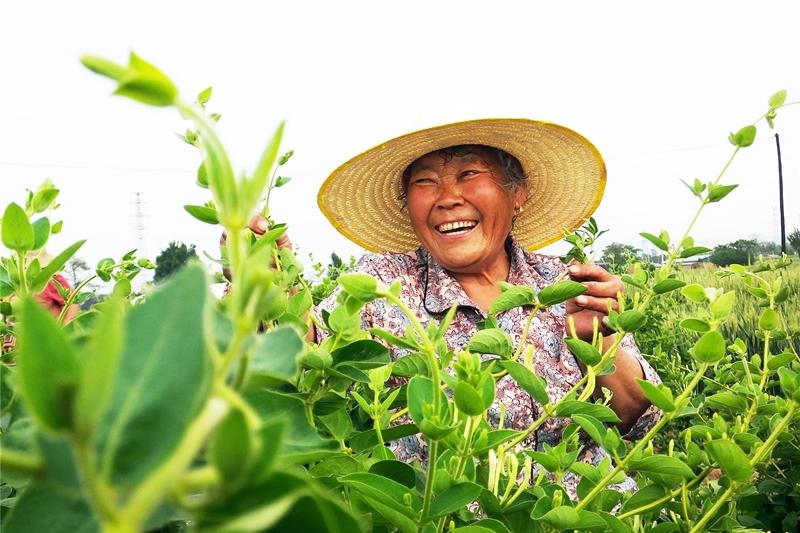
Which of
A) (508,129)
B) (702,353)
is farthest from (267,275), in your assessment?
(508,129)

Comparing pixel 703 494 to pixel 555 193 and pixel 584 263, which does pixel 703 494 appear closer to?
pixel 584 263

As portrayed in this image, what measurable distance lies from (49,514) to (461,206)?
213cm

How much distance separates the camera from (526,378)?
805mm

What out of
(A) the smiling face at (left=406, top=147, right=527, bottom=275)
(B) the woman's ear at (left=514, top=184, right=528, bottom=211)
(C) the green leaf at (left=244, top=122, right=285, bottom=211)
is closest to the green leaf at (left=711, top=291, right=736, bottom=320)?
(C) the green leaf at (left=244, top=122, right=285, bottom=211)

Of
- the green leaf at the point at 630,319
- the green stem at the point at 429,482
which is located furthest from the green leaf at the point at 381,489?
the green leaf at the point at 630,319

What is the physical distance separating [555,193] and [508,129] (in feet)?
1.60

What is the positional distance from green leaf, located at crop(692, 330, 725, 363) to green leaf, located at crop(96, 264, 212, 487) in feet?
2.06

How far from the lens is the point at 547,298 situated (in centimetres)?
92

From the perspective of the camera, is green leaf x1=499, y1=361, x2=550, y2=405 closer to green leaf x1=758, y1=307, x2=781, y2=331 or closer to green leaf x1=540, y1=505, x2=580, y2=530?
green leaf x1=540, y1=505, x2=580, y2=530

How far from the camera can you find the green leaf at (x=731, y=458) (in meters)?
0.82

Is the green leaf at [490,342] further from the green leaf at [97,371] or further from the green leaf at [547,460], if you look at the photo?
the green leaf at [97,371]

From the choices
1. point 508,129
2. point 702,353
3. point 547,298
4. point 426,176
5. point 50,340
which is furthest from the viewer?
point 426,176

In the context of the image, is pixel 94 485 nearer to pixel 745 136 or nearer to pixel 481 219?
pixel 745 136

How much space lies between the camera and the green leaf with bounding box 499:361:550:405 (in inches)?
31.1
